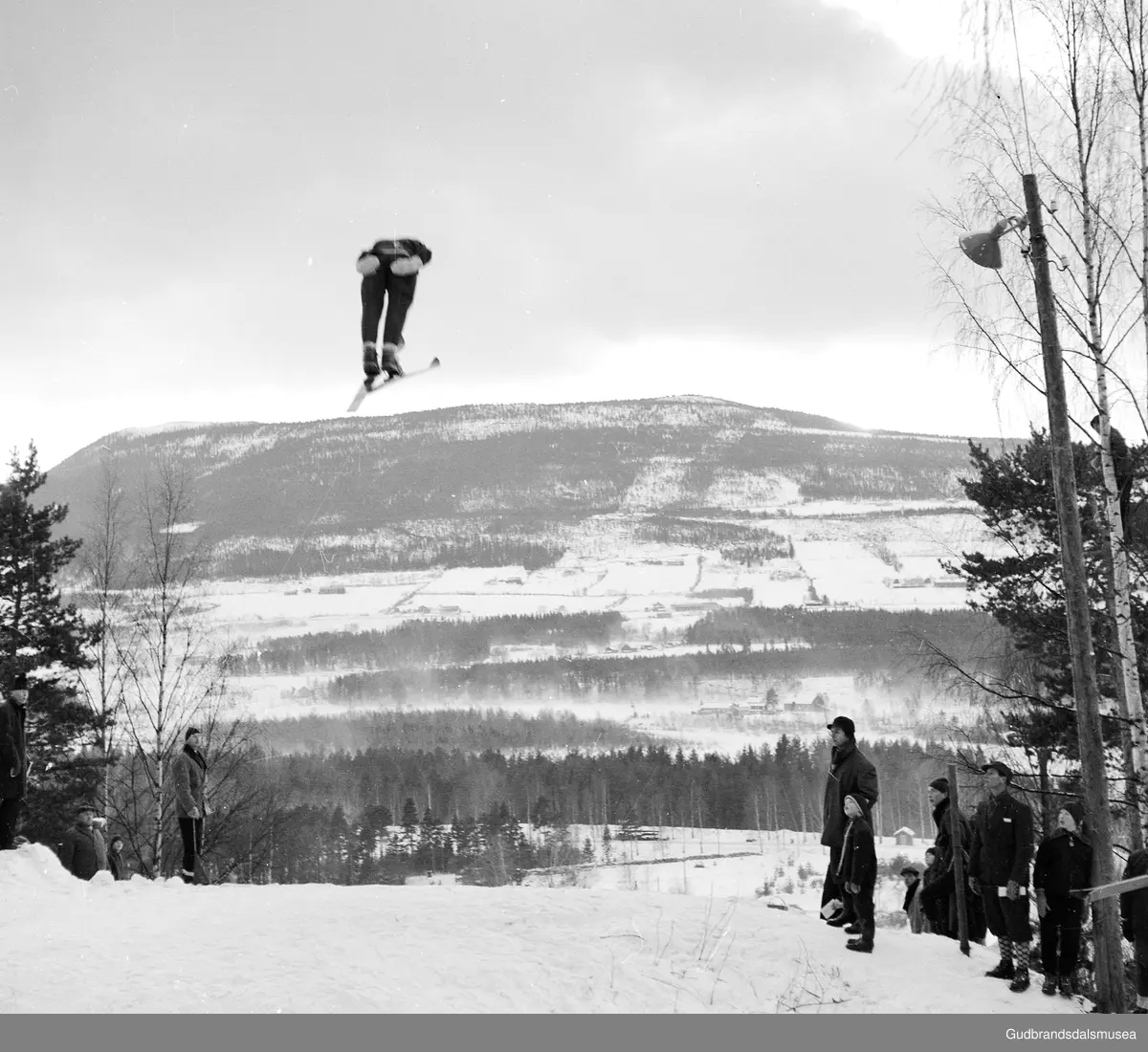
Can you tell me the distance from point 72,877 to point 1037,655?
1781 cm

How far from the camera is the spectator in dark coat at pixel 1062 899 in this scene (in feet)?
27.9

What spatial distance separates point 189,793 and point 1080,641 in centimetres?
932

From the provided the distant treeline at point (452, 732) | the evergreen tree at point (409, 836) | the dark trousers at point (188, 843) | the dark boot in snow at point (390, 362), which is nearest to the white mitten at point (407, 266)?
the dark boot in snow at point (390, 362)

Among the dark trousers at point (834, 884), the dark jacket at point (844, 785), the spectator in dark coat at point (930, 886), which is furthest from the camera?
the spectator in dark coat at point (930, 886)

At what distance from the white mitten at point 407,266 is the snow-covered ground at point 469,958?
18.3ft

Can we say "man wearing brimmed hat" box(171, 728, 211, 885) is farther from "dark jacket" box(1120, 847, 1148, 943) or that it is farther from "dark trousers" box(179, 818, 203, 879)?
"dark jacket" box(1120, 847, 1148, 943)

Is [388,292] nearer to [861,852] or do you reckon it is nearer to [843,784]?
[843,784]

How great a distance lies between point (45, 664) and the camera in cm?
2530

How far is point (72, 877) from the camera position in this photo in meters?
11.8

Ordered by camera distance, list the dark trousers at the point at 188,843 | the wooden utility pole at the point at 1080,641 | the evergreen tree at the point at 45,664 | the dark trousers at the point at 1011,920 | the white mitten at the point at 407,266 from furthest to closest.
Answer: the evergreen tree at the point at 45,664, the dark trousers at the point at 188,843, the white mitten at the point at 407,266, the dark trousers at the point at 1011,920, the wooden utility pole at the point at 1080,641

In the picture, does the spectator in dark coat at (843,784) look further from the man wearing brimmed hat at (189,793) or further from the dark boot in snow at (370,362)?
the man wearing brimmed hat at (189,793)

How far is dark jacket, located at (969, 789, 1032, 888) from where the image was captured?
28.9 ft

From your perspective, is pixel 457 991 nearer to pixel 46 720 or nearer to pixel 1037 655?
pixel 1037 655
